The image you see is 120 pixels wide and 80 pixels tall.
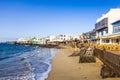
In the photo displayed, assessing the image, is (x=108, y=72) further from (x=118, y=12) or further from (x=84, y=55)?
(x=118, y=12)

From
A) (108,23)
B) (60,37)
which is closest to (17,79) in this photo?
(108,23)

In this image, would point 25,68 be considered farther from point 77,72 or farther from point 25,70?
point 77,72

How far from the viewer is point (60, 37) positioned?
184000 millimetres

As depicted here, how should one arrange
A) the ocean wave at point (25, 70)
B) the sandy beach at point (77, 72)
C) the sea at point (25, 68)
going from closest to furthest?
1. the sandy beach at point (77, 72)
2. the ocean wave at point (25, 70)
3. the sea at point (25, 68)

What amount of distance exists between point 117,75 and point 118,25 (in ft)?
108

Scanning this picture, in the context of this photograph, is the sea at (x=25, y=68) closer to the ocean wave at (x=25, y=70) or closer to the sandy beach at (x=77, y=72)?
the ocean wave at (x=25, y=70)

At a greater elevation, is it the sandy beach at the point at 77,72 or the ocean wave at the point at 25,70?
the sandy beach at the point at 77,72

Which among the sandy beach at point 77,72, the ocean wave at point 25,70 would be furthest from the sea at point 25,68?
the sandy beach at point 77,72

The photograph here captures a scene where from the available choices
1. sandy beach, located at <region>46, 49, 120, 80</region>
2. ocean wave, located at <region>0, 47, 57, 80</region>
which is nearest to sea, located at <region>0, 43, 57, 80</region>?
ocean wave, located at <region>0, 47, 57, 80</region>

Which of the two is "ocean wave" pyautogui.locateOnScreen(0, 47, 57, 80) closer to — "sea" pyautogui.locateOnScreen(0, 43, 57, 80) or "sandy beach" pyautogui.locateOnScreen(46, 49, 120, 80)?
"sea" pyautogui.locateOnScreen(0, 43, 57, 80)

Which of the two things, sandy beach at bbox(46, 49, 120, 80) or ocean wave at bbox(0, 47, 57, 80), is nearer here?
sandy beach at bbox(46, 49, 120, 80)

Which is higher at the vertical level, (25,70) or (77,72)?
(77,72)

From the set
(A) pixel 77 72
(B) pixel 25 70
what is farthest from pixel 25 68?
(A) pixel 77 72

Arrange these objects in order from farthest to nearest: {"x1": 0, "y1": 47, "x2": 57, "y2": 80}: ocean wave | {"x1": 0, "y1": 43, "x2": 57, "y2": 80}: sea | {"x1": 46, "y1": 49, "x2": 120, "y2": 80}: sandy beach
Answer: {"x1": 0, "y1": 43, "x2": 57, "y2": 80}: sea, {"x1": 0, "y1": 47, "x2": 57, "y2": 80}: ocean wave, {"x1": 46, "y1": 49, "x2": 120, "y2": 80}: sandy beach
